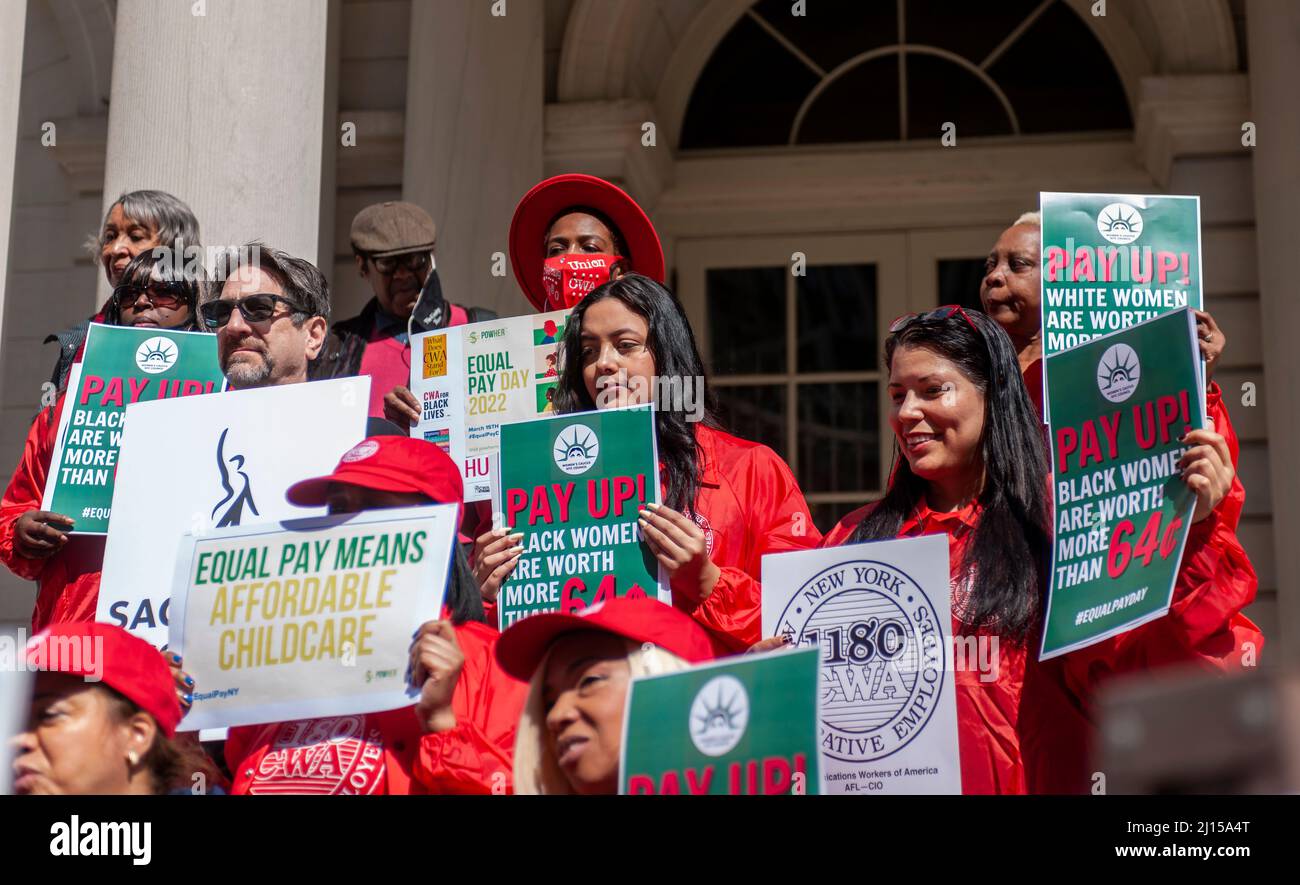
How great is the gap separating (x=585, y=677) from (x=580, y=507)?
Result: 95cm

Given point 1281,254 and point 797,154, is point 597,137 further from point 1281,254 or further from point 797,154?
point 1281,254

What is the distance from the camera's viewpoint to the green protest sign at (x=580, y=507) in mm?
4176

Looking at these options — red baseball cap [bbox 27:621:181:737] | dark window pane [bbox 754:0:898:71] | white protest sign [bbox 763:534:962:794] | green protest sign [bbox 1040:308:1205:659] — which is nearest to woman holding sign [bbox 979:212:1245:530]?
green protest sign [bbox 1040:308:1205:659]

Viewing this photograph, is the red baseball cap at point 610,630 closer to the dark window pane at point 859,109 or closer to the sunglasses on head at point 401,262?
the sunglasses on head at point 401,262

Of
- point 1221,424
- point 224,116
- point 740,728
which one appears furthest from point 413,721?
point 224,116

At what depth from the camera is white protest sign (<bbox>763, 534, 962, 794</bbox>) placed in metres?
→ 3.53

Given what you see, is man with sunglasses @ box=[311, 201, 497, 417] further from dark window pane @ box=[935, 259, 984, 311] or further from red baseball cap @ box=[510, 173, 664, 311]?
dark window pane @ box=[935, 259, 984, 311]

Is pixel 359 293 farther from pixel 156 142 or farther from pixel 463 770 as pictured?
pixel 463 770

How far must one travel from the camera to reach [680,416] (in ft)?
15.4

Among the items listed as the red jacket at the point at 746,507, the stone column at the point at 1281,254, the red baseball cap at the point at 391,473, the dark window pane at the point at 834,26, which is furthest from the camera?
the dark window pane at the point at 834,26

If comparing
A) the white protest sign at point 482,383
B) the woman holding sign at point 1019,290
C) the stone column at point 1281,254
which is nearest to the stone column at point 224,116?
the white protest sign at point 482,383

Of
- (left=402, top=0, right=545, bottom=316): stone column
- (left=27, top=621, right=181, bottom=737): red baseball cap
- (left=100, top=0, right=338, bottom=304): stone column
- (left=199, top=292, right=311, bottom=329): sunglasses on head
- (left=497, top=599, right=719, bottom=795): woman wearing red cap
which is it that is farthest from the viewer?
(left=402, top=0, right=545, bottom=316): stone column

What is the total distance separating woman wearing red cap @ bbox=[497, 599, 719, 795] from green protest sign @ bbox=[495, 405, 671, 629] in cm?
69
